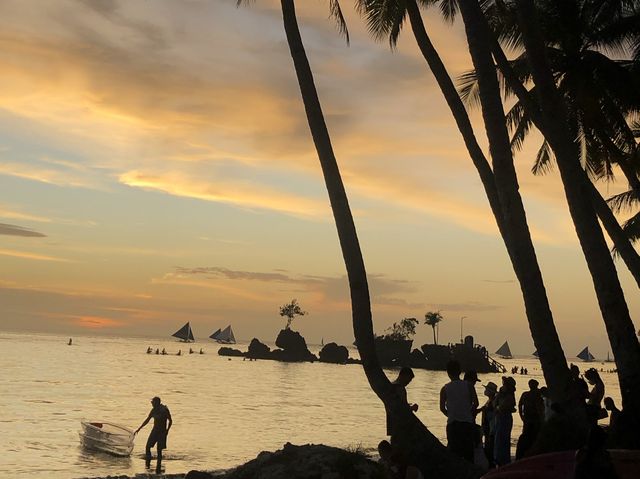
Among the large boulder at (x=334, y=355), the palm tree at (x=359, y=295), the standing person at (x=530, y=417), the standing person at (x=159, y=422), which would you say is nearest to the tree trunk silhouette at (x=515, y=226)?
the standing person at (x=530, y=417)

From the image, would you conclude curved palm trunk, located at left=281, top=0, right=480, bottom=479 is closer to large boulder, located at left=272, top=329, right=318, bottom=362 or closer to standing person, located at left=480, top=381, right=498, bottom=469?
standing person, located at left=480, top=381, right=498, bottom=469

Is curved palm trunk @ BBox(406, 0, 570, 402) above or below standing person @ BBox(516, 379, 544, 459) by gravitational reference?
above

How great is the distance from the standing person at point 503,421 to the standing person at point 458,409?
237cm

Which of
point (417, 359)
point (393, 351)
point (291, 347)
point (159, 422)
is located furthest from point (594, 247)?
point (291, 347)

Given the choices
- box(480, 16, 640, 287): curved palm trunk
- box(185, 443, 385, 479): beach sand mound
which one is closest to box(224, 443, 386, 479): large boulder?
box(185, 443, 385, 479): beach sand mound

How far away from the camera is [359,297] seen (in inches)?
540

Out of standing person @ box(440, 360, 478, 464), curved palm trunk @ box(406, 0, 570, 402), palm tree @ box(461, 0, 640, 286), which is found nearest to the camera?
standing person @ box(440, 360, 478, 464)

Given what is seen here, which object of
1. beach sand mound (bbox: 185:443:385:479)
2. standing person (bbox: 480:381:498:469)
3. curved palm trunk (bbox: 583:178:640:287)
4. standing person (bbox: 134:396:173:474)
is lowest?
standing person (bbox: 134:396:173:474)

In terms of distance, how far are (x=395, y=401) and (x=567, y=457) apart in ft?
17.9

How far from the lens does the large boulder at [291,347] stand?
16800 centimetres

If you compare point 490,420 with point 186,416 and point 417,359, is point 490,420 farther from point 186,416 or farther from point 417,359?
point 417,359

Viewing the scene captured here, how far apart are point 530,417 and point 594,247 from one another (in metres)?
3.23

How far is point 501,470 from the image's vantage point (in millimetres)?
7785

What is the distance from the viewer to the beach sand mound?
34.4 feet
